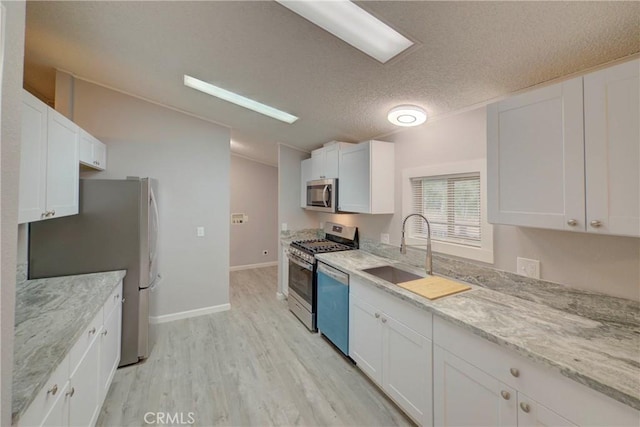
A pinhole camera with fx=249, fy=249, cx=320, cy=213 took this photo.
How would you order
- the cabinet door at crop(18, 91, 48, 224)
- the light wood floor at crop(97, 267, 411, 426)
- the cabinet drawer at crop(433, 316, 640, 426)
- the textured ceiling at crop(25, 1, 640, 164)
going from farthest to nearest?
the light wood floor at crop(97, 267, 411, 426) → the cabinet door at crop(18, 91, 48, 224) → the textured ceiling at crop(25, 1, 640, 164) → the cabinet drawer at crop(433, 316, 640, 426)

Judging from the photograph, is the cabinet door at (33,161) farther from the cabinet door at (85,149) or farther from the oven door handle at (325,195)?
the oven door handle at (325,195)

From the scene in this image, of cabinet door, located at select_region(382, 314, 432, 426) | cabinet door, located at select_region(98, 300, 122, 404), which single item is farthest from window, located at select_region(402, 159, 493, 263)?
cabinet door, located at select_region(98, 300, 122, 404)

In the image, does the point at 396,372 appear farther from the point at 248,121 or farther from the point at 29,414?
the point at 248,121

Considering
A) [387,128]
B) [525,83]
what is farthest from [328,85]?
[525,83]

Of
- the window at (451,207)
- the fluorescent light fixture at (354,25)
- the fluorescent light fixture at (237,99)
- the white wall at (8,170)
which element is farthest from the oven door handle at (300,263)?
the white wall at (8,170)

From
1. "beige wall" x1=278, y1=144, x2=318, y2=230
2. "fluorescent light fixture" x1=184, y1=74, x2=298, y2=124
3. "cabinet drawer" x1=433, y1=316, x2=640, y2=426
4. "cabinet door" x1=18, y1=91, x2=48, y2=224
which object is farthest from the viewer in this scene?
"beige wall" x1=278, y1=144, x2=318, y2=230

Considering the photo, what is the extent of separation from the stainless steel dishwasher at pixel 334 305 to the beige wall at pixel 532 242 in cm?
76

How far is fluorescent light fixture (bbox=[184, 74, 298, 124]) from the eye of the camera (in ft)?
8.07

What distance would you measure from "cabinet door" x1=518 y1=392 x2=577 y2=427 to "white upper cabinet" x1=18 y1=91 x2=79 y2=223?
8.77 ft

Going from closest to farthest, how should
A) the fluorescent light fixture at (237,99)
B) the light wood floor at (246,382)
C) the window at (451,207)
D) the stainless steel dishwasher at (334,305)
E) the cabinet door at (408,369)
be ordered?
the cabinet door at (408,369), the light wood floor at (246,382), the window at (451,207), the stainless steel dishwasher at (334,305), the fluorescent light fixture at (237,99)

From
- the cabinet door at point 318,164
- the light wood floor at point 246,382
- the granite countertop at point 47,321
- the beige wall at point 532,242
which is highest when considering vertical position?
the cabinet door at point 318,164

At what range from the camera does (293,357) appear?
2469 mm

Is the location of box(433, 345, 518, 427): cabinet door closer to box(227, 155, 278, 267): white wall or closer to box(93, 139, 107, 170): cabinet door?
box(93, 139, 107, 170): cabinet door

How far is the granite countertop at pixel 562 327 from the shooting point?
35.9 inches
